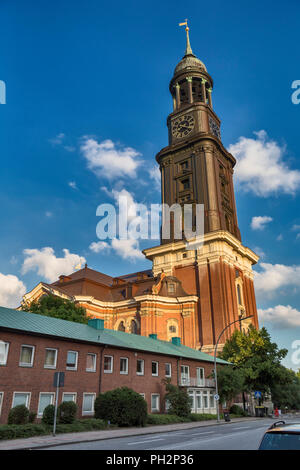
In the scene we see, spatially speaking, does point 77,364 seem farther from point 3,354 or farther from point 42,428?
point 42,428

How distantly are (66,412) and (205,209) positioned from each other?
47.0 meters

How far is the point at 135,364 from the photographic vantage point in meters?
30.1

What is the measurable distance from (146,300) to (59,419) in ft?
115

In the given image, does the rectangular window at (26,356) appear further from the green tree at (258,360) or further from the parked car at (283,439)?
A: the green tree at (258,360)

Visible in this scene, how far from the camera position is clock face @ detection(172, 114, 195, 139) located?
7538 cm

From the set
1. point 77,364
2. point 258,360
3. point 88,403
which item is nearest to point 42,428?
point 77,364

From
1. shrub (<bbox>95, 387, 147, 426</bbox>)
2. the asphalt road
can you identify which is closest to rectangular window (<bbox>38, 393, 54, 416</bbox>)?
shrub (<bbox>95, 387, 147, 426</bbox>)

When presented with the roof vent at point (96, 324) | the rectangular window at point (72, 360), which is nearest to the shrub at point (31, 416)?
the rectangular window at point (72, 360)

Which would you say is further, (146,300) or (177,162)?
(177,162)

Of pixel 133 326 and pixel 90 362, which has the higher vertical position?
pixel 133 326

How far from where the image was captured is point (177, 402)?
3073 cm

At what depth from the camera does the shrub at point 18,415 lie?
19719 millimetres
